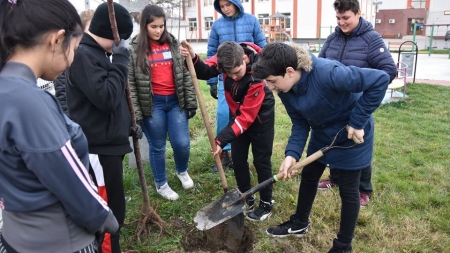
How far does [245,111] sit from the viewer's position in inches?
110

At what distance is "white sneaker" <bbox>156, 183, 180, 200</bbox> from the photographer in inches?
137

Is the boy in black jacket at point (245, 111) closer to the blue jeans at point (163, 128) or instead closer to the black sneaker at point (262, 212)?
the black sneaker at point (262, 212)

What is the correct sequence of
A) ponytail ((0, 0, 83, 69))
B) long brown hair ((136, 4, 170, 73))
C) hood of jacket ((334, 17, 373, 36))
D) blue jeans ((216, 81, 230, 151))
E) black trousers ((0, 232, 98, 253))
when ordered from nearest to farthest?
ponytail ((0, 0, 83, 69)) < black trousers ((0, 232, 98, 253)) < long brown hair ((136, 4, 170, 73)) < hood of jacket ((334, 17, 373, 36)) < blue jeans ((216, 81, 230, 151))

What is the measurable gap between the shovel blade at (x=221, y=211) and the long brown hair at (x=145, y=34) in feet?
4.15

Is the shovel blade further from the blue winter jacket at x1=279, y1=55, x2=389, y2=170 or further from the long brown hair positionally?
the long brown hair

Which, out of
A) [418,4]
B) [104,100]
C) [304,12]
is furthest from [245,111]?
[418,4]

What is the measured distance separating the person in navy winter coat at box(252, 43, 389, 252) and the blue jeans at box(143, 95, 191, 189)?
1.13 metres

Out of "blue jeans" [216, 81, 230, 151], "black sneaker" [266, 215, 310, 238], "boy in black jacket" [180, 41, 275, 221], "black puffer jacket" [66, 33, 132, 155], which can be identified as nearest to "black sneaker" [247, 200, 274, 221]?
"boy in black jacket" [180, 41, 275, 221]

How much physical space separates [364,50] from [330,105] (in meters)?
1.17

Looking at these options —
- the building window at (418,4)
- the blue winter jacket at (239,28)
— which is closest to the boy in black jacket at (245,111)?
the blue winter jacket at (239,28)

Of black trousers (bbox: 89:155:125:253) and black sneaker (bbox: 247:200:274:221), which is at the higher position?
black trousers (bbox: 89:155:125:253)

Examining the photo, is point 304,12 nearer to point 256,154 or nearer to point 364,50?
point 364,50

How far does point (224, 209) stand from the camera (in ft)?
9.12

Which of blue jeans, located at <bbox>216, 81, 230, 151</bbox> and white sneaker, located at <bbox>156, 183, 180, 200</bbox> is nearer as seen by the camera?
white sneaker, located at <bbox>156, 183, 180, 200</bbox>
